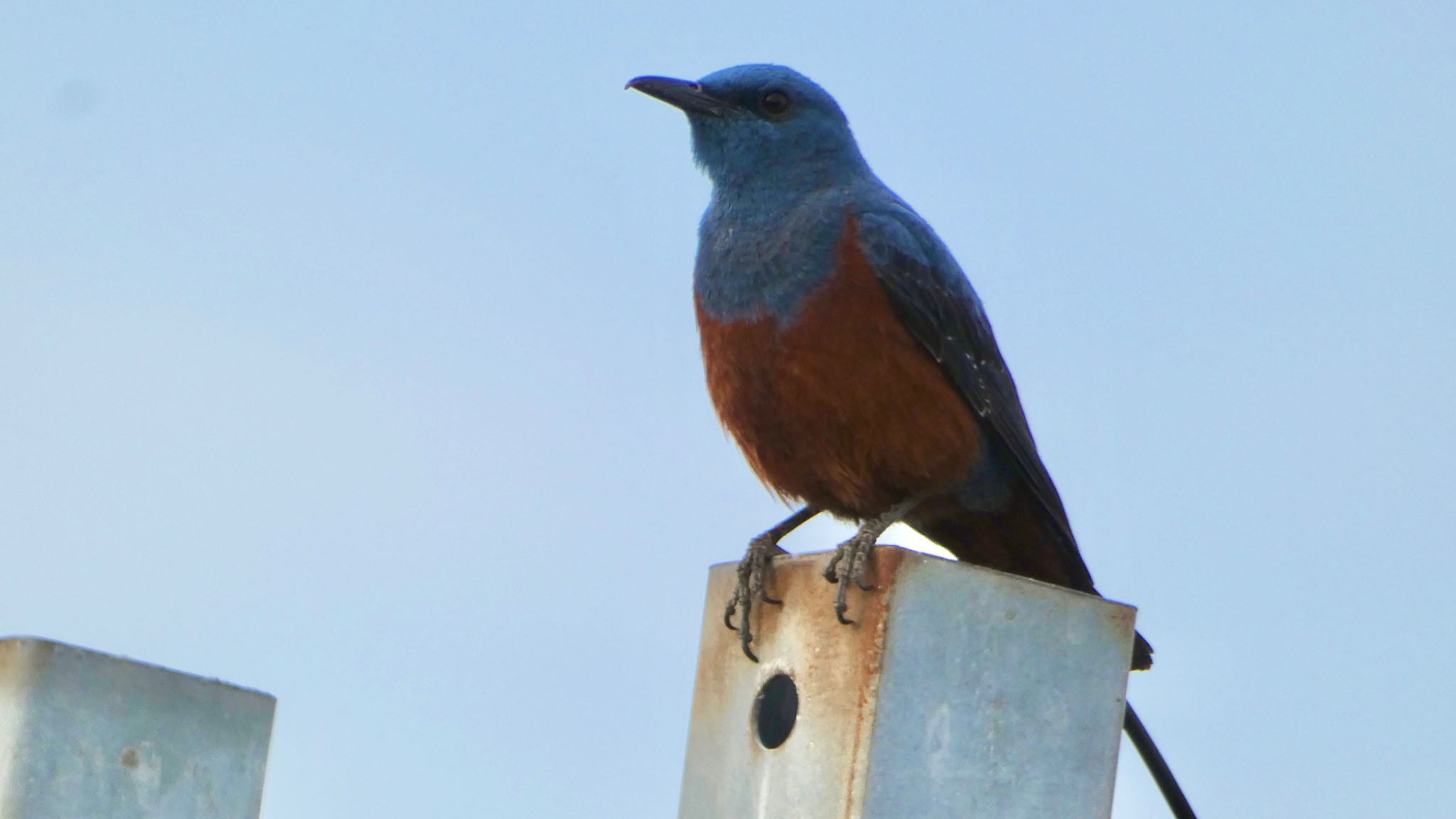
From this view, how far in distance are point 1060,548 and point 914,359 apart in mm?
928

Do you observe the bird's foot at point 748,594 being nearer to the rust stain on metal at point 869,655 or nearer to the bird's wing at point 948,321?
the rust stain on metal at point 869,655

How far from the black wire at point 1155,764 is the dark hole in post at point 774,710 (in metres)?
1.50

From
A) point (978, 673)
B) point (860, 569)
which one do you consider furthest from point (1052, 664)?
point (860, 569)

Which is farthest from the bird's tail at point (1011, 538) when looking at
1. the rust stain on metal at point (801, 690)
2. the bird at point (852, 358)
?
the rust stain on metal at point (801, 690)

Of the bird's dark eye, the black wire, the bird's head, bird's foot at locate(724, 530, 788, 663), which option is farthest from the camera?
the bird's dark eye

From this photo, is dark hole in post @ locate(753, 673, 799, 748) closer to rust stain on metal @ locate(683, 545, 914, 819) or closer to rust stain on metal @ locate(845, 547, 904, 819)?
rust stain on metal @ locate(683, 545, 914, 819)

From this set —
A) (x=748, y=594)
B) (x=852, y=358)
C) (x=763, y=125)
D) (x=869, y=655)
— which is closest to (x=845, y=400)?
(x=852, y=358)

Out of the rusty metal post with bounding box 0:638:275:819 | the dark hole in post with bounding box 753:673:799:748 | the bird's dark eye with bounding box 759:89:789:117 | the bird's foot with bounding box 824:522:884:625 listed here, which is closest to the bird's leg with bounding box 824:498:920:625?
the bird's foot with bounding box 824:522:884:625

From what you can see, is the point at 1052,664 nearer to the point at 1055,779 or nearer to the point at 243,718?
the point at 1055,779

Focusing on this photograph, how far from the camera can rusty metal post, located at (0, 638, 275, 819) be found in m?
4.32

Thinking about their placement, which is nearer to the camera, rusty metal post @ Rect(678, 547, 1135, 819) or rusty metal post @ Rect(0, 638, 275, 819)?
rusty metal post @ Rect(678, 547, 1135, 819)

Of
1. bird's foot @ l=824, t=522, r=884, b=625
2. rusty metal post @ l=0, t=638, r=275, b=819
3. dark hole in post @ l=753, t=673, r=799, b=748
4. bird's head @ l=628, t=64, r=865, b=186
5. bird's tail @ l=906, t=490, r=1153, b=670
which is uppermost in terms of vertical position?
bird's head @ l=628, t=64, r=865, b=186

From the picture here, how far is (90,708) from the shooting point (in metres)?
4.38

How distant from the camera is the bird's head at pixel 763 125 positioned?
21.0ft
